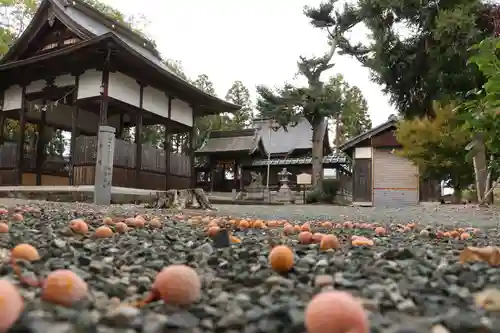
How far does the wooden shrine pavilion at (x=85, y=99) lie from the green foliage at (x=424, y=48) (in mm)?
4630

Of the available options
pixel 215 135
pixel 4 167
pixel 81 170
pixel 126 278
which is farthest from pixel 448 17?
pixel 215 135

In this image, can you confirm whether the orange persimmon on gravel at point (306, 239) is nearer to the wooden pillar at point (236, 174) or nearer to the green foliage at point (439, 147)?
the green foliage at point (439, 147)

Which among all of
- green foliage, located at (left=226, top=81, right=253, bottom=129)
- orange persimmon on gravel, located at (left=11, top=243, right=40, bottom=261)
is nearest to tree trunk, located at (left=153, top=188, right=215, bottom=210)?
orange persimmon on gravel, located at (left=11, top=243, right=40, bottom=261)

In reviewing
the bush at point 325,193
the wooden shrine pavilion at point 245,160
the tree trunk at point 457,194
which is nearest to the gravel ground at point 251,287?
the tree trunk at point 457,194

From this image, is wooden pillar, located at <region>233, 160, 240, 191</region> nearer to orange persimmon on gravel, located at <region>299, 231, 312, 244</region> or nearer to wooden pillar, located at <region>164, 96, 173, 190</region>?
wooden pillar, located at <region>164, 96, 173, 190</region>

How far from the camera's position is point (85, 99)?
33.5 feet

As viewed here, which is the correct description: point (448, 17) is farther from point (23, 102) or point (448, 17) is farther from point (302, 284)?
point (23, 102)

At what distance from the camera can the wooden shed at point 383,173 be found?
1789 centimetres

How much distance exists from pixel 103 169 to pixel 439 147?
8.73 metres

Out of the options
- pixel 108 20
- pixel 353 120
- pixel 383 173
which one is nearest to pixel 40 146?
pixel 108 20

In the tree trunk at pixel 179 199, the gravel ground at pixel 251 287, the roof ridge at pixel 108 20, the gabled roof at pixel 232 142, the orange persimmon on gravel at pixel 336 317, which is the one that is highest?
the roof ridge at pixel 108 20

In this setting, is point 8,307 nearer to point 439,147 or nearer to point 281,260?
point 281,260

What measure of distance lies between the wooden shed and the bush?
39.7 inches

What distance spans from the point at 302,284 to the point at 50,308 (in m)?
0.60
